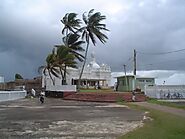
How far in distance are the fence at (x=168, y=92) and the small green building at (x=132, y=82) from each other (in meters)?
8.17

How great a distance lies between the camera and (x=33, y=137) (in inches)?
441

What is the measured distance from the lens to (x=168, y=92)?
4331 centimetres

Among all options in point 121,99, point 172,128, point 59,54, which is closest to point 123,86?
point 59,54

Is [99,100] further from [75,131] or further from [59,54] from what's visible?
[75,131]

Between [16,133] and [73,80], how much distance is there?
63697 mm

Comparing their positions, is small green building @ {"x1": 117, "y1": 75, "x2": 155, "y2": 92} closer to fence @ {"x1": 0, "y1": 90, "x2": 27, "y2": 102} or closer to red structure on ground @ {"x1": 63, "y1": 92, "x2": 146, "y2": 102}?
red structure on ground @ {"x1": 63, "y1": 92, "x2": 146, "y2": 102}

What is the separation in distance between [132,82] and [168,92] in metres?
10.7

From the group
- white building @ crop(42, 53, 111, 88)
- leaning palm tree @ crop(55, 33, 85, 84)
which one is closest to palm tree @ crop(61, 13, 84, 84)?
leaning palm tree @ crop(55, 33, 85, 84)

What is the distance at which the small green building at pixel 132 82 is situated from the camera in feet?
175

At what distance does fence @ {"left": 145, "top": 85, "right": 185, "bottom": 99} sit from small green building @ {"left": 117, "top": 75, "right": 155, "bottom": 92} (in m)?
8.17

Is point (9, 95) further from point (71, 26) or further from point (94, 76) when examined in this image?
point (94, 76)

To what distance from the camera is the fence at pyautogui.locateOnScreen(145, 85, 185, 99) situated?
43.2 metres

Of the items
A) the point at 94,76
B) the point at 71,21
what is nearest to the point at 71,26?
the point at 71,21

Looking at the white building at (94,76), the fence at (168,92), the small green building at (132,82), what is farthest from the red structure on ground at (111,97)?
the white building at (94,76)
